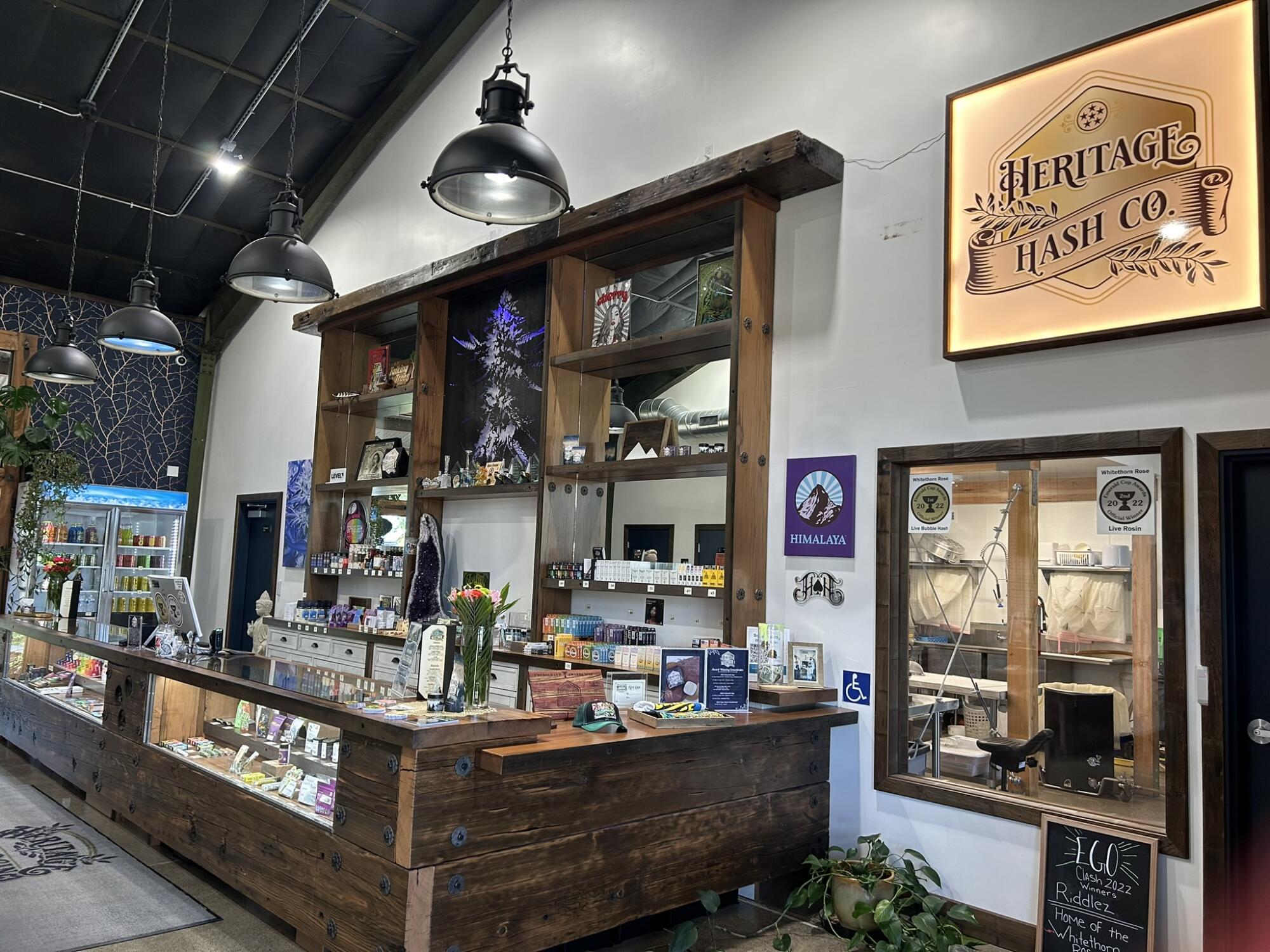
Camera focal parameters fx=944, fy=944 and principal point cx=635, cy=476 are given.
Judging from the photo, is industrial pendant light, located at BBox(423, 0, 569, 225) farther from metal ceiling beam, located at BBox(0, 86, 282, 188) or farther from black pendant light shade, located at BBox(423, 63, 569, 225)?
metal ceiling beam, located at BBox(0, 86, 282, 188)

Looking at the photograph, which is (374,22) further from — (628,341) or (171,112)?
(628,341)

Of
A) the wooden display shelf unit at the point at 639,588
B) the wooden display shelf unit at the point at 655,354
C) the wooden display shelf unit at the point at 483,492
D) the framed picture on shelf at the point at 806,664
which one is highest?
the wooden display shelf unit at the point at 655,354

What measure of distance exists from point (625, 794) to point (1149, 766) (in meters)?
1.91

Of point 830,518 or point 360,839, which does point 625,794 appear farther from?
point 830,518

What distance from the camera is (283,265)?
438 centimetres

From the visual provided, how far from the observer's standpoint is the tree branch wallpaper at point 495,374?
5.88 meters

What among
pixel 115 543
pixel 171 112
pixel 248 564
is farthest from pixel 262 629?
pixel 171 112

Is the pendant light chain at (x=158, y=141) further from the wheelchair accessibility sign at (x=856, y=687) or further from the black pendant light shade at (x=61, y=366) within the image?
the wheelchair accessibility sign at (x=856, y=687)

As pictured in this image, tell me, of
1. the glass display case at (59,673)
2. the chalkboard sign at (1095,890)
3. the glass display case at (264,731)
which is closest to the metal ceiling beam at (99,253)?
the glass display case at (59,673)

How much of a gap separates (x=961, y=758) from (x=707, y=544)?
1521 mm

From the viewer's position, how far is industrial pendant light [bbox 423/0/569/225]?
331cm

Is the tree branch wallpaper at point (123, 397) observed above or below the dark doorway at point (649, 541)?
above

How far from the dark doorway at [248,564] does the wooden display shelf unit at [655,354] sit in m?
4.74

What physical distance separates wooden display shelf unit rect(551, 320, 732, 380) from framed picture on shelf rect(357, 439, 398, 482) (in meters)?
2.22
